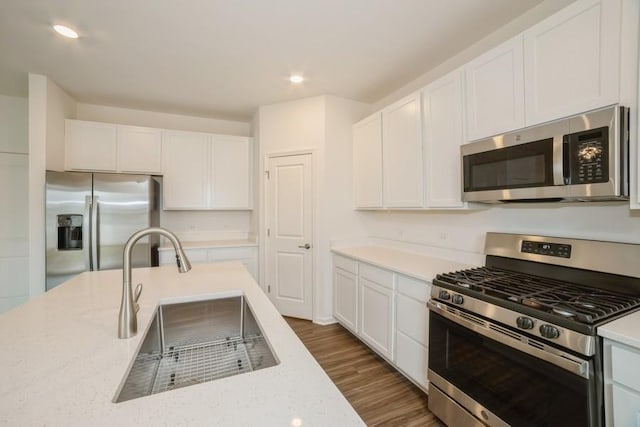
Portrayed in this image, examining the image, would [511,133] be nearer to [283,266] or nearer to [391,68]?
[391,68]

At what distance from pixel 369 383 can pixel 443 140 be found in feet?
6.36

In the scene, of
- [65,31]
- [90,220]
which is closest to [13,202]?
[90,220]

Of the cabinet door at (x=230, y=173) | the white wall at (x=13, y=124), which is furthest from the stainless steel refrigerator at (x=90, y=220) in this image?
the white wall at (x=13, y=124)

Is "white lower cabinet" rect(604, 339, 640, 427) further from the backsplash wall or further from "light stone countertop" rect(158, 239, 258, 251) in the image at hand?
"light stone countertop" rect(158, 239, 258, 251)

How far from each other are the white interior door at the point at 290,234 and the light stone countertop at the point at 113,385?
83.1 inches

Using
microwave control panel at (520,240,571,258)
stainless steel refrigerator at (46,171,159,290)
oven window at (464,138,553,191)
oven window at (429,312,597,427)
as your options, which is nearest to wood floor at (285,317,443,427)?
oven window at (429,312,597,427)

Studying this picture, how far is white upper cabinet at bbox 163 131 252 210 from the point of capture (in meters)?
3.57

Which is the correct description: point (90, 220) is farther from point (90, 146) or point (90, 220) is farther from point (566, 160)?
point (566, 160)

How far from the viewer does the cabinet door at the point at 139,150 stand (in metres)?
3.35

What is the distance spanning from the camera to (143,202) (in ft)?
9.74

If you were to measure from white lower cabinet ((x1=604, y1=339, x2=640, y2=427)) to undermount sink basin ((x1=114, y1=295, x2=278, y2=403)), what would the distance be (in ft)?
4.09

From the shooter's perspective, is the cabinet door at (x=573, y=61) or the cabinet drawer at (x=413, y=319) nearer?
the cabinet door at (x=573, y=61)

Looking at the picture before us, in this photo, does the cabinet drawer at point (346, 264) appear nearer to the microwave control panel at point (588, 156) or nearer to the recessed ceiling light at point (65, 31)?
the microwave control panel at point (588, 156)

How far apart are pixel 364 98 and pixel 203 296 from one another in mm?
2867
